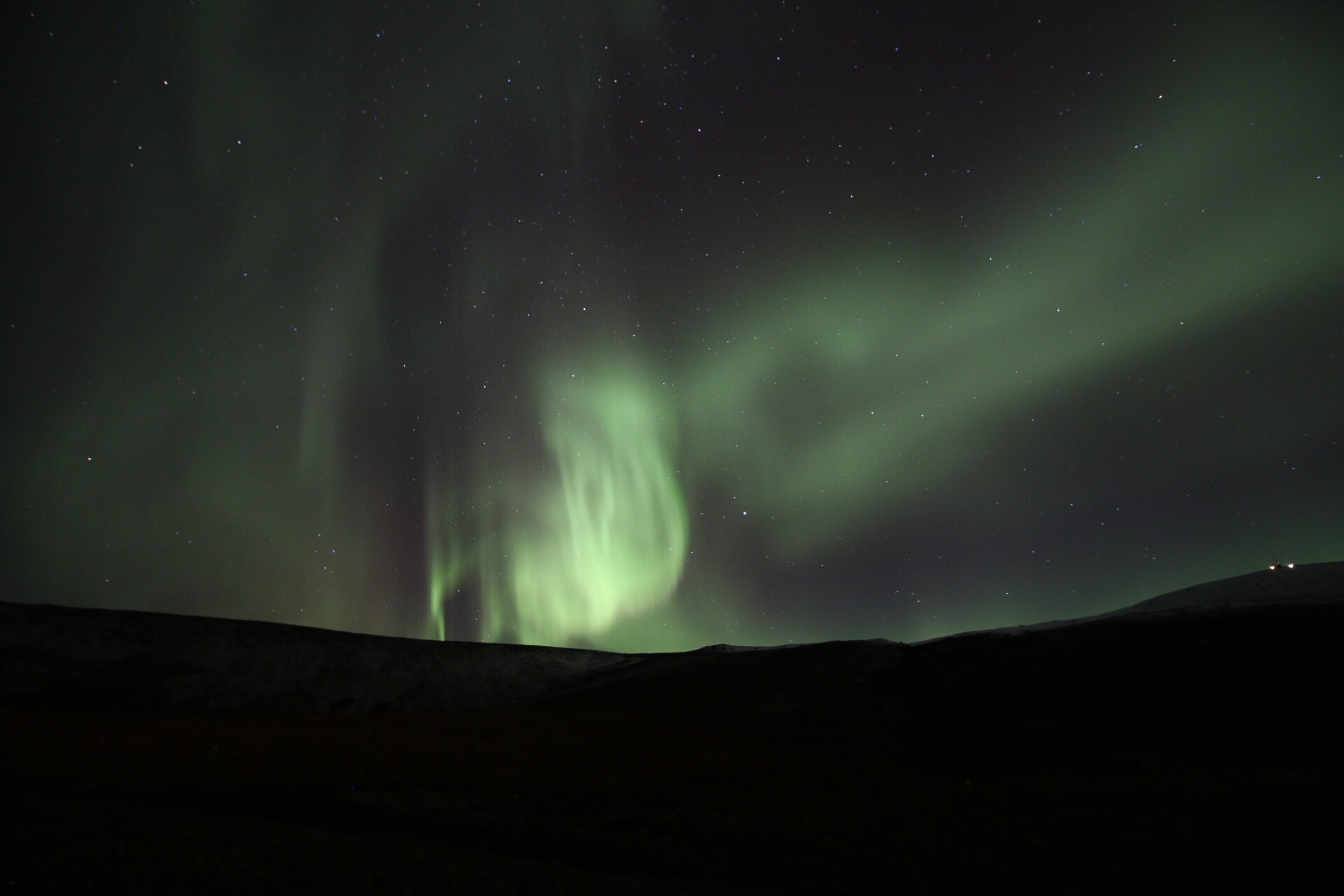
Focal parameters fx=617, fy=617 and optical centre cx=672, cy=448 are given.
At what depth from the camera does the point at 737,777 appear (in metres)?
12.3

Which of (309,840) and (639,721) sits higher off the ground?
(309,840)

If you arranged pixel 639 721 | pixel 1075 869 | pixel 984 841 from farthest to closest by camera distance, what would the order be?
pixel 639 721 → pixel 984 841 → pixel 1075 869

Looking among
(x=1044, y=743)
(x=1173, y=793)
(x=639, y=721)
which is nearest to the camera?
(x=1173, y=793)

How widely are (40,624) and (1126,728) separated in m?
46.5

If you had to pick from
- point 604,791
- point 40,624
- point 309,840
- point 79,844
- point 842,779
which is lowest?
point 842,779

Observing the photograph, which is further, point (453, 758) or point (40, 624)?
point (40, 624)

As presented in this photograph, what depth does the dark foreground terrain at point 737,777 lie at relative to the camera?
597 centimetres

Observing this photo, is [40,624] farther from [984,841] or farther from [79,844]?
[984,841]

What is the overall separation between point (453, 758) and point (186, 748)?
5.79 m

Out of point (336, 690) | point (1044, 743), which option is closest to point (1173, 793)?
point (1044, 743)

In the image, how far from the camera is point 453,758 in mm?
13906

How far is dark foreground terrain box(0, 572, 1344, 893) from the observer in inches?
235

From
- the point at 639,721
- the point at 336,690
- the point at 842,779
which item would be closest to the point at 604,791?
the point at 842,779

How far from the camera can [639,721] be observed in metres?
22.7
